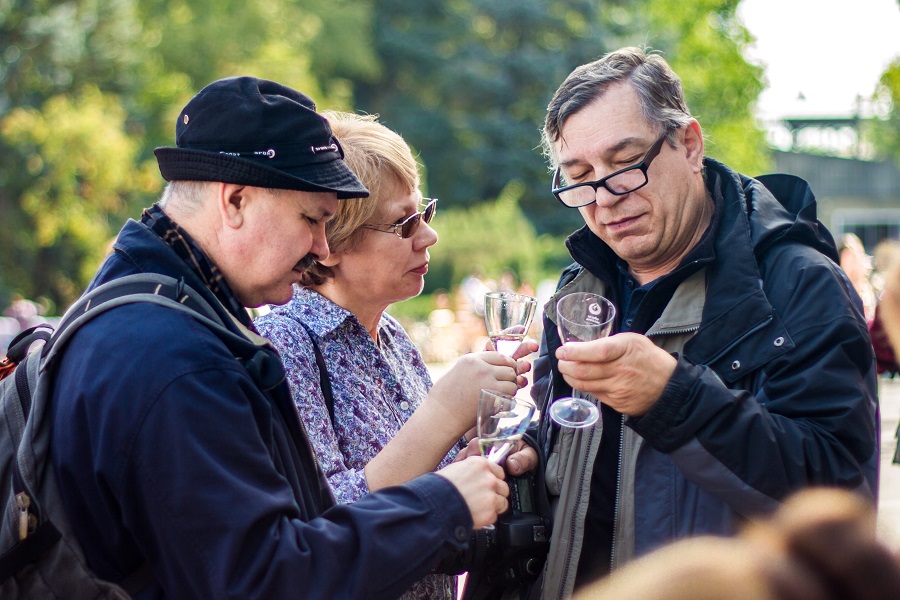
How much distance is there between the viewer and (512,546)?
2.78 metres

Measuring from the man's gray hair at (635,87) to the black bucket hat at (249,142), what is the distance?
3.42ft

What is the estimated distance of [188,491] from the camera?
69.7 inches

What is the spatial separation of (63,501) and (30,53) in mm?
25553

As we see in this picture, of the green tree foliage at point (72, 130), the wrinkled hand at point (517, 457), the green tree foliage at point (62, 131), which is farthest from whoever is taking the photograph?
the green tree foliage at point (72, 130)

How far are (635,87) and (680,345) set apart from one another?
79 centimetres

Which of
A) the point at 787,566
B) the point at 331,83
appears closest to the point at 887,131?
the point at 331,83

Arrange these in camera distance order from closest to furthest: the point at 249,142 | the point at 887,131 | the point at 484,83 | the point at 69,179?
the point at 249,142 < the point at 69,179 < the point at 887,131 < the point at 484,83

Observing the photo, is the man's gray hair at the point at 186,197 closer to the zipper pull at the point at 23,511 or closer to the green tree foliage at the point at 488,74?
the zipper pull at the point at 23,511

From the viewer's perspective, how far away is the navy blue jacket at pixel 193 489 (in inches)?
70.1

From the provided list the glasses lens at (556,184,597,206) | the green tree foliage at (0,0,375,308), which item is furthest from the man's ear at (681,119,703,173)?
the green tree foliage at (0,0,375,308)

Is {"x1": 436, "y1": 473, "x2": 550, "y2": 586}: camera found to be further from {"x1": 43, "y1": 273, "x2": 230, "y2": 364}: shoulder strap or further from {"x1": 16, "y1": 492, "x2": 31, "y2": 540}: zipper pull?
{"x1": 16, "y1": 492, "x2": 31, "y2": 540}: zipper pull

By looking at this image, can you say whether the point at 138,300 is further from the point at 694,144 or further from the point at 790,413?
the point at 694,144

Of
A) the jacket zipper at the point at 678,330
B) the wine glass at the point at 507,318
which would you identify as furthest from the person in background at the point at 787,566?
the wine glass at the point at 507,318

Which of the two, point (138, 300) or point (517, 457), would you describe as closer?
point (138, 300)
